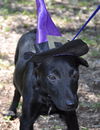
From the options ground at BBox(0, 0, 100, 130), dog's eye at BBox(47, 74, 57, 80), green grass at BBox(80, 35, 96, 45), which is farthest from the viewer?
green grass at BBox(80, 35, 96, 45)

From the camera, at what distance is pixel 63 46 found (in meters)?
4.21

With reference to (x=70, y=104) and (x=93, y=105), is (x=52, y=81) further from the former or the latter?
(x=93, y=105)

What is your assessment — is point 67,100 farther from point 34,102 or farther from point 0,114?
point 0,114

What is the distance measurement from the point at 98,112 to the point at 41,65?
1.83 metres

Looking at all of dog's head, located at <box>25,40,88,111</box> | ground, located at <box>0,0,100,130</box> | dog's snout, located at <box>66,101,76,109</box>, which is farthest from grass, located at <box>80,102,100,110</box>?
dog's snout, located at <box>66,101,76,109</box>

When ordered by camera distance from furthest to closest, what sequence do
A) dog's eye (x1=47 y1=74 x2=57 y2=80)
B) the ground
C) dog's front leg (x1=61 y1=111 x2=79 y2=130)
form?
the ground < dog's front leg (x1=61 y1=111 x2=79 y2=130) < dog's eye (x1=47 y1=74 x2=57 y2=80)

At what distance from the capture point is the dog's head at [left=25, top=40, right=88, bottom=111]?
13.5 ft

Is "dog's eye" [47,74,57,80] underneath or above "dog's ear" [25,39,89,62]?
underneath

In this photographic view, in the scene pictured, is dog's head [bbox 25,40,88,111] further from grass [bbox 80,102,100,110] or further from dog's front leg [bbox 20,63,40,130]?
grass [bbox 80,102,100,110]

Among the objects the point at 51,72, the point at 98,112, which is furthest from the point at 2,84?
the point at 51,72

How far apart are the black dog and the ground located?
95 cm

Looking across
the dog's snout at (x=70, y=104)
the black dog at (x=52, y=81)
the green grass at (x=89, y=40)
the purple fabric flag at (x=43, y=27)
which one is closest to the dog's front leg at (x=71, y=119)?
the black dog at (x=52, y=81)

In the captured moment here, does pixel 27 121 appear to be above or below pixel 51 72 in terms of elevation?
below

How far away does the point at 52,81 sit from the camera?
4.21m
